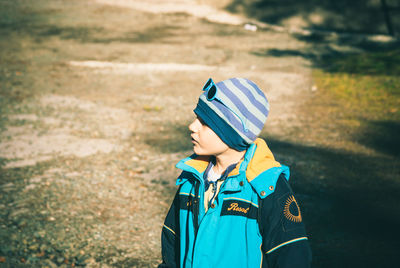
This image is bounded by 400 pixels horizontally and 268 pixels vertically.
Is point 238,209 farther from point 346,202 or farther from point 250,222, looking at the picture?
point 346,202

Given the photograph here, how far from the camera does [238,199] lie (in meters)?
1.87

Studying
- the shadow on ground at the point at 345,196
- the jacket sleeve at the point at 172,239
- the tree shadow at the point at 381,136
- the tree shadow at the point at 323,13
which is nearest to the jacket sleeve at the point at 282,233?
the jacket sleeve at the point at 172,239

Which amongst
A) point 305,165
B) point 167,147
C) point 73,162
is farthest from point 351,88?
point 73,162

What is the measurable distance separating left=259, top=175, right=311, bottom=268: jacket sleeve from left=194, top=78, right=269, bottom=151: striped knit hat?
0.92 feet

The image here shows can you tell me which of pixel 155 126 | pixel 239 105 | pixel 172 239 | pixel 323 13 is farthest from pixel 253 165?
pixel 323 13

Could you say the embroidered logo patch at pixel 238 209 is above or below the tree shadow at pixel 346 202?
above

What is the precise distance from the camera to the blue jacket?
178 centimetres

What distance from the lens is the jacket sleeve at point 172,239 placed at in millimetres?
2166

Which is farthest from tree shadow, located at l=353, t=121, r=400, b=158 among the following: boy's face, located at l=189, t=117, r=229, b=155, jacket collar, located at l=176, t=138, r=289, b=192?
boy's face, located at l=189, t=117, r=229, b=155

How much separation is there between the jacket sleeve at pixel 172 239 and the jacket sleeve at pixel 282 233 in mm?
505

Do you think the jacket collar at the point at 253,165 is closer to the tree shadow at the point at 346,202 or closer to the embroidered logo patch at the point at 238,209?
the embroidered logo patch at the point at 238,209

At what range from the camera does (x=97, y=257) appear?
11.7 feet

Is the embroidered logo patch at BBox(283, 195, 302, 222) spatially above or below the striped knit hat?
below

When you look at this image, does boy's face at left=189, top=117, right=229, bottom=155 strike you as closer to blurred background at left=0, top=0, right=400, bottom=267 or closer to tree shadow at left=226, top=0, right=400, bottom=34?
blurred background at left=0, top=0, right=400, bottom=267
